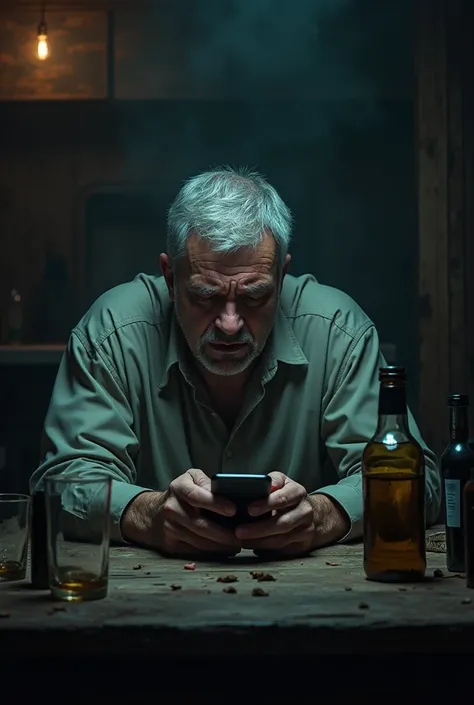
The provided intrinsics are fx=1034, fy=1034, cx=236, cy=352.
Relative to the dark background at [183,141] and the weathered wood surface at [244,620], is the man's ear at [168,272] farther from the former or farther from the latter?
the dark background at [183,141]

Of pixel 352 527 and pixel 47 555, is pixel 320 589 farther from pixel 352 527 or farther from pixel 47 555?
pixel 352 527

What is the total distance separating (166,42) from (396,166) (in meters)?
1.07

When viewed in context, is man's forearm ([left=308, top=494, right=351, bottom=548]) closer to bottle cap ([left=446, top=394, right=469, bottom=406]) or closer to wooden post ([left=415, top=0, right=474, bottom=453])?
bottle cap ([left=446, top=394, right=469, bottom=406])

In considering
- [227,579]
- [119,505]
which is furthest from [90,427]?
[227,579]

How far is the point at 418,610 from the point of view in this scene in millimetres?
1123

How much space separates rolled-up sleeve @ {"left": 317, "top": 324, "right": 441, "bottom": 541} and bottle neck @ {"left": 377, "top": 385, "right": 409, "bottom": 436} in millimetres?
510

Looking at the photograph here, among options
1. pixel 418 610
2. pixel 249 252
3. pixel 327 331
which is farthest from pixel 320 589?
pixel 327 331

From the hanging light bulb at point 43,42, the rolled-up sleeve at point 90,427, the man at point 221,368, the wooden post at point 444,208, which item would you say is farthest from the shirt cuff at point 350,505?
the hanging light bulb at point 43,42

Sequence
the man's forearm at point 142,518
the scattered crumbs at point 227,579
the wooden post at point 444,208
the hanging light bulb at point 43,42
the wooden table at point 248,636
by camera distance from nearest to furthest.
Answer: the wooden table at point 248,636
the scattered crumbs at point 227,579
the man's forearm at point 142,518
the wooden post at point 444,208
the hanging light bulb at point 43,42

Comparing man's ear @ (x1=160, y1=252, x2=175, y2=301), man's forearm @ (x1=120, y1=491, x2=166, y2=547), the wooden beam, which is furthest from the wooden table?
the wooden beam

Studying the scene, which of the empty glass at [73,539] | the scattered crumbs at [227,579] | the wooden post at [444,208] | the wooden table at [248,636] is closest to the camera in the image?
the wooden table at [248,636]

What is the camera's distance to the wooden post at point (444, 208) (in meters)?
3.23

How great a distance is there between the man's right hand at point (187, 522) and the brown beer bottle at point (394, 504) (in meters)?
0.24

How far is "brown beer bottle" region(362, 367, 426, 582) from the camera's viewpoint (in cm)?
132
